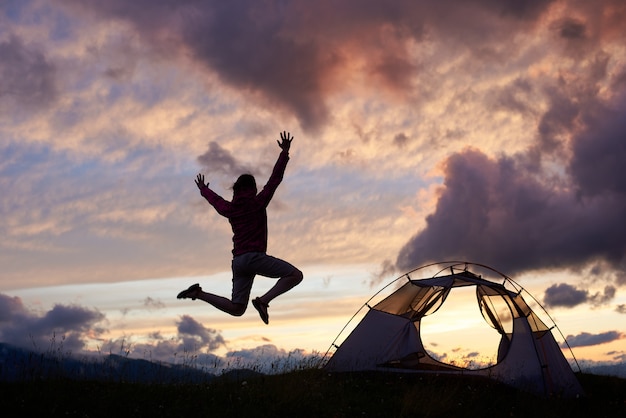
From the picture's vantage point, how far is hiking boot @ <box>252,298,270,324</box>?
12266 mm

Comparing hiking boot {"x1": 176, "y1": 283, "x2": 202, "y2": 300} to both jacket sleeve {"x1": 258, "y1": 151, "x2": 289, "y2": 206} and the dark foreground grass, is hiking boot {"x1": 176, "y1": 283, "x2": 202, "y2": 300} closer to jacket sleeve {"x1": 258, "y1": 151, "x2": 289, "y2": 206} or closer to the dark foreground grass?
the dark foreground grass

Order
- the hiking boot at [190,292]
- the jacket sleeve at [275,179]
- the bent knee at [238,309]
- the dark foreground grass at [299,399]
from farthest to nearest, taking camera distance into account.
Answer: the bent knee at [238,309], the hiking boot at [190,292], the jacket sleeve at [275,179], the dark foreground grass at [299,399]

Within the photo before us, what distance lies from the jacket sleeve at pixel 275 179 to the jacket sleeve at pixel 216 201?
85 centimetres

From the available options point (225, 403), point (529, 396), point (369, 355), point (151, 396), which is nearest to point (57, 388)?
point (151, 396)

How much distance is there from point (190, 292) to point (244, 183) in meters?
2.25

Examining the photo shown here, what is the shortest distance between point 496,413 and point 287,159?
6662mm

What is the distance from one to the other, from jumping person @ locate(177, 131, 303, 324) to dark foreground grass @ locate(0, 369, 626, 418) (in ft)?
5.09

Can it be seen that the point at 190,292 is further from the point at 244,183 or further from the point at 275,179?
the point at 275,179

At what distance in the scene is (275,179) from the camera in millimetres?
12195

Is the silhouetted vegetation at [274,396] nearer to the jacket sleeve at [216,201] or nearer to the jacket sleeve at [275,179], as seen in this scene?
the jacket sleeve at [216,201]

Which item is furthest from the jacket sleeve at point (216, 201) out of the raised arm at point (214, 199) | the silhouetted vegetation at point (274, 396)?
the silhouetted vegetation at point (274, 396)

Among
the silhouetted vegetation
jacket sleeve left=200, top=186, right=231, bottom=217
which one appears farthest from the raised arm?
the silhouetted vegetation

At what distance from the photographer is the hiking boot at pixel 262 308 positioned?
12.3 metres

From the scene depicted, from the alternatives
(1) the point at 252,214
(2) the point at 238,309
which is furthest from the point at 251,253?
(2) the point at 238,309
